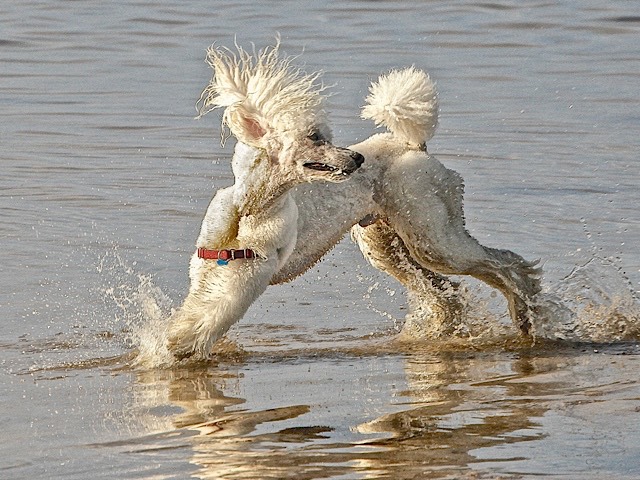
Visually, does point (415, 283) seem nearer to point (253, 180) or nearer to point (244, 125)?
point (253, 180)

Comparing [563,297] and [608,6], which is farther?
[608,6]

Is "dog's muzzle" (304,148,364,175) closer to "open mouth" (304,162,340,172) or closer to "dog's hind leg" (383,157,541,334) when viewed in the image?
"open mouth" (304,162,340,172)

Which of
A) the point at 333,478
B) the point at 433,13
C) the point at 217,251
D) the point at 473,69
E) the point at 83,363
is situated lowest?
the point at 333,478

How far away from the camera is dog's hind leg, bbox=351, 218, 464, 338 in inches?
312

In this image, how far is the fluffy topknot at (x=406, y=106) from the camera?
7.42 meters

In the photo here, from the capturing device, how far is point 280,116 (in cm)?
631

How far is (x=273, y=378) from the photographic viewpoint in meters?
6.69

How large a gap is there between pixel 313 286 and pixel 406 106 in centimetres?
166

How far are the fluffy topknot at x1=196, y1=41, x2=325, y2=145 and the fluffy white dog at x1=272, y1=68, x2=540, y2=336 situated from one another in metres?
0.76

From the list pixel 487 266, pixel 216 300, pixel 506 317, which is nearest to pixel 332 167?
pixel 216 300

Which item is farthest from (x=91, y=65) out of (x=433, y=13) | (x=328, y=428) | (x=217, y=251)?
(x=328, y=428)

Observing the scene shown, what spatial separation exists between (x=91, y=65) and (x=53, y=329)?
8.58 metres

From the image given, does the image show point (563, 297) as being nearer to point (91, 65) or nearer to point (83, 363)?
point (83, 363)

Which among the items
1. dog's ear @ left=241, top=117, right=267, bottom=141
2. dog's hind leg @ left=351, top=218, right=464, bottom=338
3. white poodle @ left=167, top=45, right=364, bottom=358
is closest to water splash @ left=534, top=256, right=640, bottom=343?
dog's hind leg @ left=351, top=218, right=464, bottom=338
